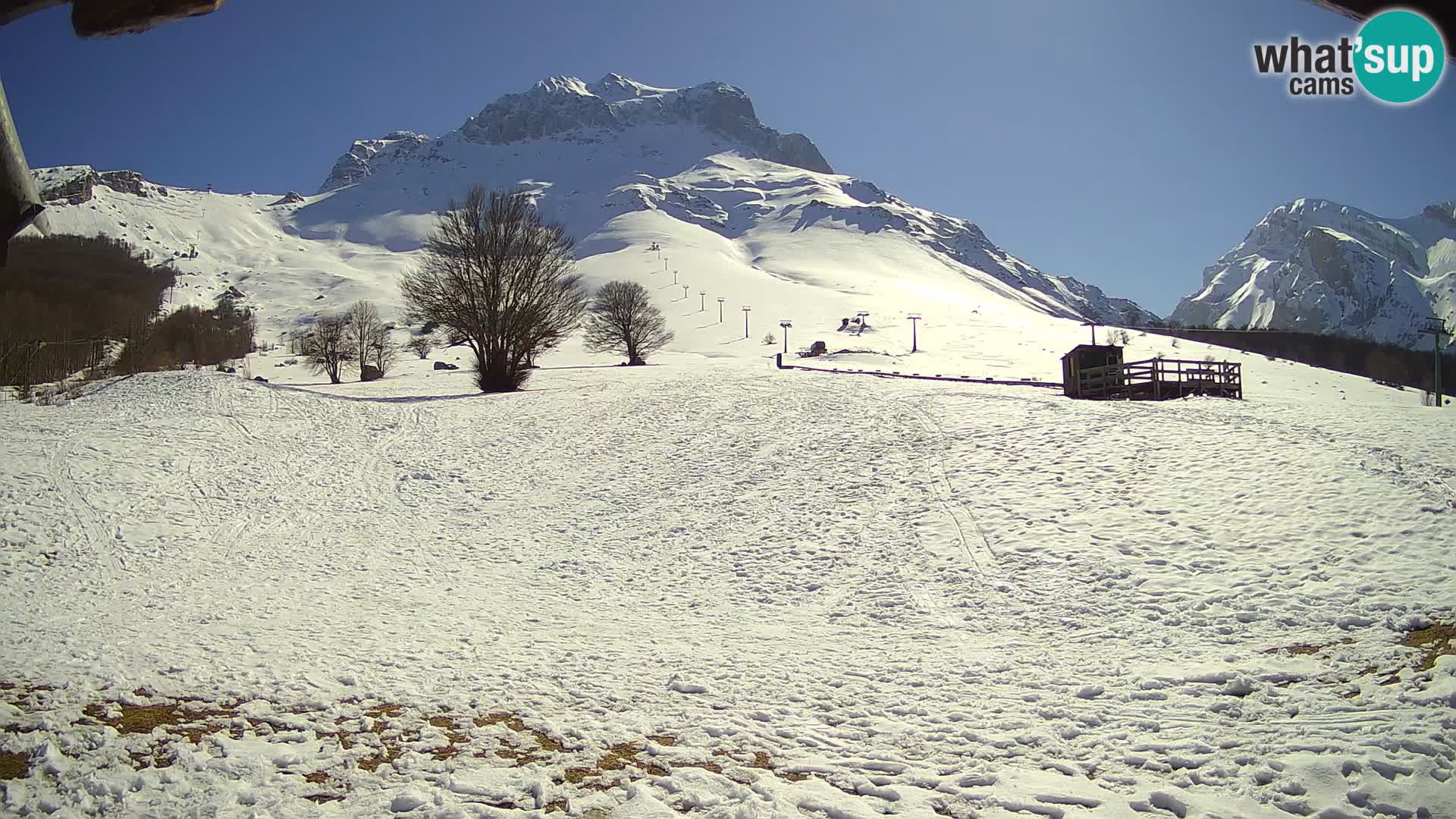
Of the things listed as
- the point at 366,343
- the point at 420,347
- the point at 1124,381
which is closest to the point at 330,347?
the point at 366,343

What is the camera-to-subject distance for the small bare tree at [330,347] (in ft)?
200

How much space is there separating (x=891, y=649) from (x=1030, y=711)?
8.55ft

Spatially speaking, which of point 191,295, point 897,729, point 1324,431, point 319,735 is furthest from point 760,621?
point 191,295

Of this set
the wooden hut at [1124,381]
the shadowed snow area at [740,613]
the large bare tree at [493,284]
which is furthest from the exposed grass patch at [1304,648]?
the large bare tree at [493,284]

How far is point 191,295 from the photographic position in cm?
16975

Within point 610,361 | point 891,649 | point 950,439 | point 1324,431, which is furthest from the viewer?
point 610,361

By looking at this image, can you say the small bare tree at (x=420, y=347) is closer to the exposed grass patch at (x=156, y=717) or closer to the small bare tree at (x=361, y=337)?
the small bare tree at (x=361, y=337)

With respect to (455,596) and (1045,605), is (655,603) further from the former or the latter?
(1045,605)

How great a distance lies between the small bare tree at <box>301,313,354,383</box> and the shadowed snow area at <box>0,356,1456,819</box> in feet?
128

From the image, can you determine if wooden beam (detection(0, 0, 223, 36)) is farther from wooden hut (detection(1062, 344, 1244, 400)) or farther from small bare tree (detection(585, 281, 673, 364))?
small bare tree (detection(585, 281, 673, 364))

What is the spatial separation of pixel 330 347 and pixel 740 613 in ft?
200

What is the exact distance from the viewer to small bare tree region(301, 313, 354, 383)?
200 feet

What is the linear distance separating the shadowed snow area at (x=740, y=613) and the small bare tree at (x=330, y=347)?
1541 inches

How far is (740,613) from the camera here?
12031mm
